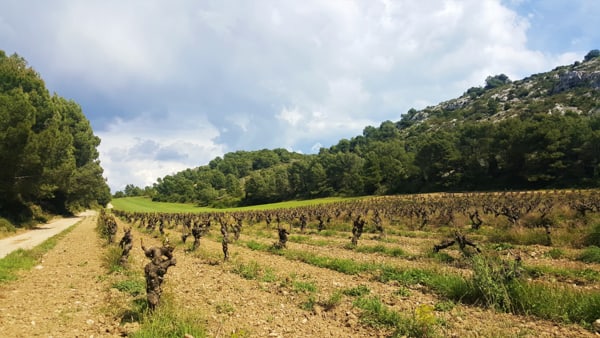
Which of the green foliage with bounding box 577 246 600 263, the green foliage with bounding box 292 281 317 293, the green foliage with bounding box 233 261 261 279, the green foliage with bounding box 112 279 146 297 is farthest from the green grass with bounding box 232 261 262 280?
the green foliage with bounding box 577 246 600 263

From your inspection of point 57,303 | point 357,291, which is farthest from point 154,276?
point 357,291

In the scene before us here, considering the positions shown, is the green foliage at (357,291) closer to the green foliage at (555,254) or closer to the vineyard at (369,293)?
the vineyard at (369,293)

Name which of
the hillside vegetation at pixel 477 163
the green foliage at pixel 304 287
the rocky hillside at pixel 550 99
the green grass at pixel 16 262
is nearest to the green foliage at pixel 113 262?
the green grass at pixel 16 262

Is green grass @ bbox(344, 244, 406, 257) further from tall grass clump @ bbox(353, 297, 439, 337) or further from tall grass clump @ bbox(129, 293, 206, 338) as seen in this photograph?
tall grass clump @ bbox(129, 293, 206, 338)

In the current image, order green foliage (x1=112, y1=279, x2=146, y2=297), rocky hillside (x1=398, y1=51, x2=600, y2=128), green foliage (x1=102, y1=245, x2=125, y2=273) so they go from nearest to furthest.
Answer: green foliage (x1=112, y1=279, x2=146, y2=297), green foliage (x1=102, y1=245, x2=125, y2=273), rocky hillside (x1=398, y1=51, x2=600, y2=128)

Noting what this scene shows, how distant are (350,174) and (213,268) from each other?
95.4 metres

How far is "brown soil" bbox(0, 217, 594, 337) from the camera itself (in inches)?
295

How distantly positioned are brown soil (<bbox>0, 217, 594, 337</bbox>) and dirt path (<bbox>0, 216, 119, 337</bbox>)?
0.06 ft

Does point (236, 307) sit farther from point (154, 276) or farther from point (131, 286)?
point (131, 286)

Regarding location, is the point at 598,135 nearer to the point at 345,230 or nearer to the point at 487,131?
the point at 487,131

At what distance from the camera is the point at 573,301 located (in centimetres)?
789

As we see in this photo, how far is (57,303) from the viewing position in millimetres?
9734

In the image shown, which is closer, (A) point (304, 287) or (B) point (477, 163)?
(A) point (304, 287)

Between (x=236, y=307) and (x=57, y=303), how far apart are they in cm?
520
